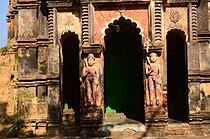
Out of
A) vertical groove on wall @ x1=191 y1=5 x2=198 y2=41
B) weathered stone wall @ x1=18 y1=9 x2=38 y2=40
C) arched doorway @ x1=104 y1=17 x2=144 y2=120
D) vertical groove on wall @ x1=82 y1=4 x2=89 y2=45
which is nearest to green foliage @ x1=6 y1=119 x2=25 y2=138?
weathered stone wall @ x1=18 y1=9 x2=38 y2=40

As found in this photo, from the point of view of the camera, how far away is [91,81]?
48.9ft

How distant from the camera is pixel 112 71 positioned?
17.6m

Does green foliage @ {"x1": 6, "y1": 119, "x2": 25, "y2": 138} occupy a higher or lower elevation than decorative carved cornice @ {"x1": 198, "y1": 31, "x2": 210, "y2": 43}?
lower

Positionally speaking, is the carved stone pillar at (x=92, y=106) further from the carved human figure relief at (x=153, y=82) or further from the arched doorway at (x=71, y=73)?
the arched doorway at (x=71, y=73)

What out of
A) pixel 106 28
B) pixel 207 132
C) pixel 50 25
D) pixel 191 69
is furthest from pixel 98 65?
pixel 207 132

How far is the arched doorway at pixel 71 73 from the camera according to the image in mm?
17766

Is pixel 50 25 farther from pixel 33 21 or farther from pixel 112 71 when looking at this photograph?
pixel 112 71

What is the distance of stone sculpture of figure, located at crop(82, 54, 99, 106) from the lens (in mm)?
14852

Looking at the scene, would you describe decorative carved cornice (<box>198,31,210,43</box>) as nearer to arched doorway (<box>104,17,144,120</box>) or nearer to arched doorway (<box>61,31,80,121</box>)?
arched doorway (<box>104,17,144,120</box>)

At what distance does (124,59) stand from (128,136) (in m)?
4.10

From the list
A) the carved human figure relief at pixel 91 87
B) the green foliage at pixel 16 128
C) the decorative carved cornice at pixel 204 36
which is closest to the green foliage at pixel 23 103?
the green foliage at pixel 16 128

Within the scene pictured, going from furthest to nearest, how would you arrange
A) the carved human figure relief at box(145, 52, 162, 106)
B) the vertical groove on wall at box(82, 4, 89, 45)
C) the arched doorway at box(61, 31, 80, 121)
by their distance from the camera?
the arched doorway at box(61, 31, 80, 121), the vertical groove on wall at box(82, 4, 89, 45), the carved human figure relief at box(145, 52, 162, 106)

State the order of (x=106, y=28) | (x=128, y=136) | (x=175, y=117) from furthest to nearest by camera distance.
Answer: (x=175, y=117) < (x=106, y=28) < (x=128, y=136)

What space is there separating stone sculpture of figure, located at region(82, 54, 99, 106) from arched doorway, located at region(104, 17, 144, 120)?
247 cm
